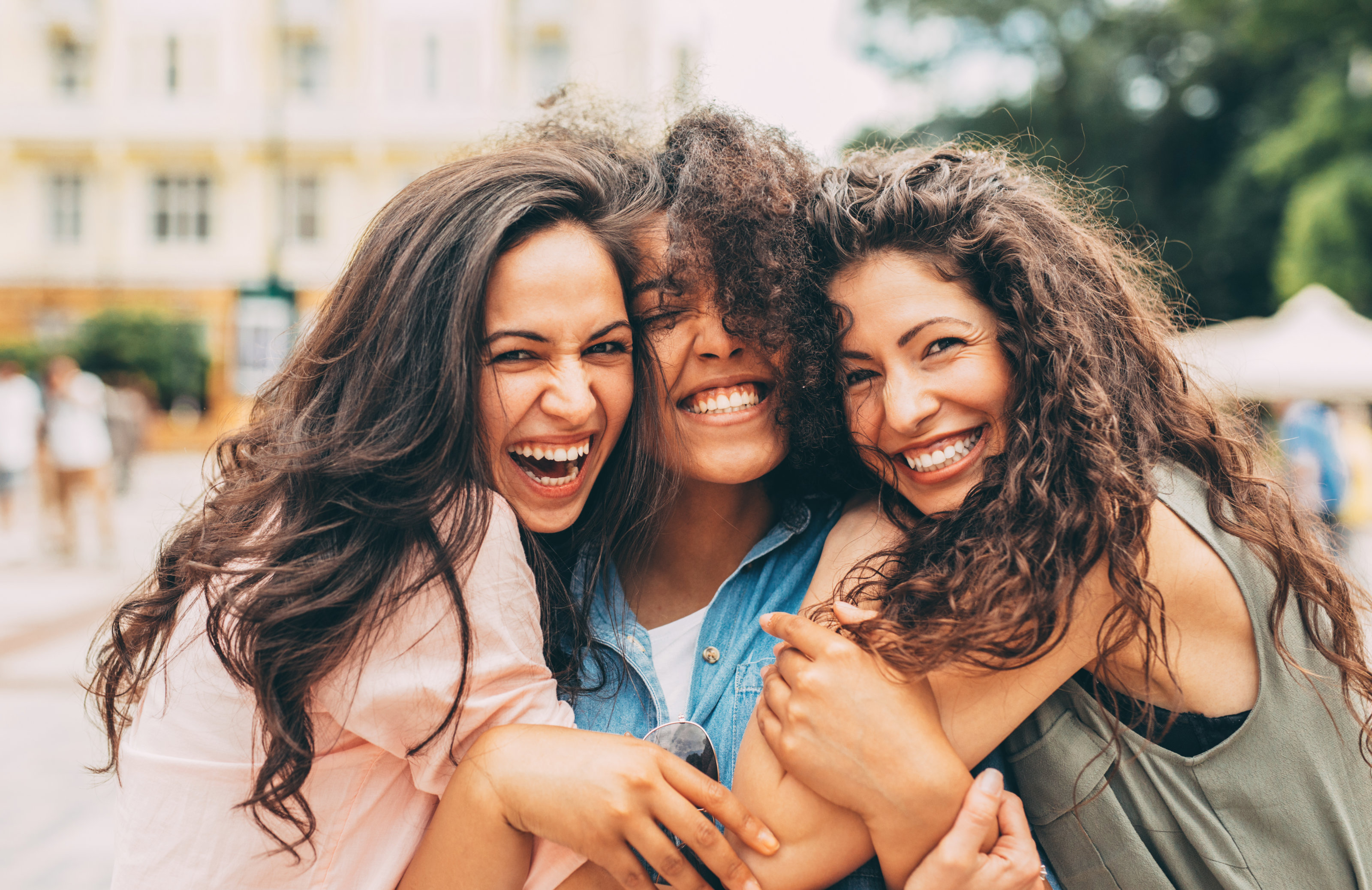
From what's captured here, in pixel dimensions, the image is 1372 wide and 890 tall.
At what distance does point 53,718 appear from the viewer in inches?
241

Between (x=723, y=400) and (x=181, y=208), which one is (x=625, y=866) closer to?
(x=723, y=400)

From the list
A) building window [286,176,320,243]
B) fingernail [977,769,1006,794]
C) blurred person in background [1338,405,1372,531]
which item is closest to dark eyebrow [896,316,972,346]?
fingernail [977,769,1006,794]

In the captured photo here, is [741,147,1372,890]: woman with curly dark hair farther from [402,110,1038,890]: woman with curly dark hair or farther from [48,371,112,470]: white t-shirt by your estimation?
[48,371,112,470]: white t-shirt

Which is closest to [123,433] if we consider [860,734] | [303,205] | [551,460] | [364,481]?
[303,205]

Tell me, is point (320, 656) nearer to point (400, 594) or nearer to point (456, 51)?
point (400, 594)

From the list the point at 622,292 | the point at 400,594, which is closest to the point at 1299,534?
the point at 622,292

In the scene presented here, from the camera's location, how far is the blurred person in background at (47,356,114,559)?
34.0ft

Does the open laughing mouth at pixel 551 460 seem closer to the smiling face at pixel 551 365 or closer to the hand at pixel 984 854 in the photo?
the smiling face at pixel 551 365

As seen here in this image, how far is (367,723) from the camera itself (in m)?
1.84

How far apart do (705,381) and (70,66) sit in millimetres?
32172

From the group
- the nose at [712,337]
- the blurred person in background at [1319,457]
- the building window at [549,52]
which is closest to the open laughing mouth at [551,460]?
the nose at [712,337]

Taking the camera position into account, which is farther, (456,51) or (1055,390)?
(456,51)

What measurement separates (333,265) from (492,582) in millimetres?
25772

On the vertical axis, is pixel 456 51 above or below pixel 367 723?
above
